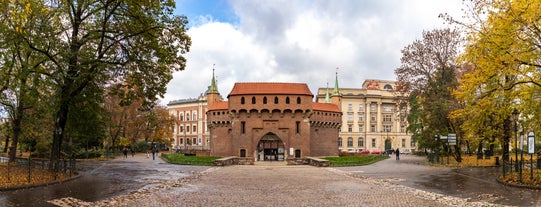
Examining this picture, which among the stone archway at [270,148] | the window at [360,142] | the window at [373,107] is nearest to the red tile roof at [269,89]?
the stone archway at [270,148]

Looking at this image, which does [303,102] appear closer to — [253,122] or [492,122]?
[253,122]

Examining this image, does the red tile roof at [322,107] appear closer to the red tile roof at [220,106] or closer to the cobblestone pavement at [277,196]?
the red tile roof at [220,106]

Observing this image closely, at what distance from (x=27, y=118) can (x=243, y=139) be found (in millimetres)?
24468

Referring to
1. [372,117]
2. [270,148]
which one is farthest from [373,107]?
[270,148]

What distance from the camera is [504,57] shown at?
17.2m

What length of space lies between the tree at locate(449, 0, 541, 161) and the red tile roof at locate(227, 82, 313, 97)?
97.7ft

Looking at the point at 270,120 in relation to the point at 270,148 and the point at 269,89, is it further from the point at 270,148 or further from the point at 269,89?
the point at 269,89

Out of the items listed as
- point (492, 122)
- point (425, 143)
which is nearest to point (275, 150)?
point (425, 143)

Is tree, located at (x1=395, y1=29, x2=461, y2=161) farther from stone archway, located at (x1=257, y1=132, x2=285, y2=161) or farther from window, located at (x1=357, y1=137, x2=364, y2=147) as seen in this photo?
window, located at (x1=357, y1=137, x2=364, y2=147)

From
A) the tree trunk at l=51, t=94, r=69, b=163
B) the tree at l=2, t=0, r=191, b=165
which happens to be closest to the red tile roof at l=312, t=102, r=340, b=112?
the tree at l=2, t=0, r=191, b=165

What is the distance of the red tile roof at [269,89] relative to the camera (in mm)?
50031

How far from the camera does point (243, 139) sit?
49.8 meters

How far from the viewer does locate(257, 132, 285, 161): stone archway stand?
49625 millimetres

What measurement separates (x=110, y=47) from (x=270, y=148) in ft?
101
